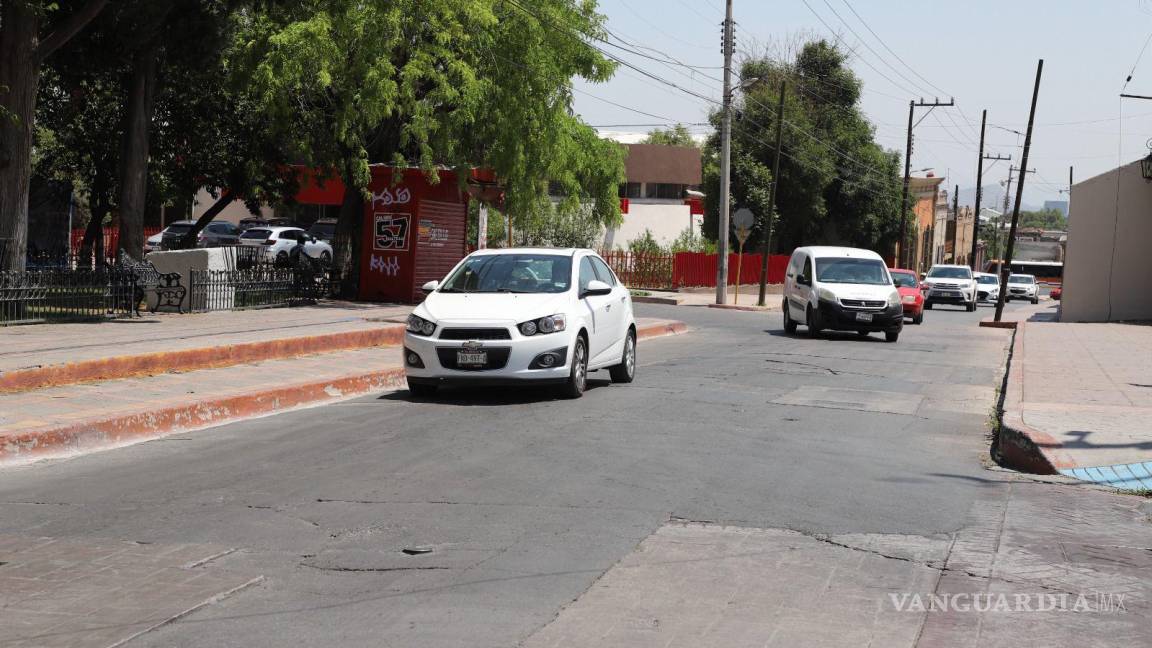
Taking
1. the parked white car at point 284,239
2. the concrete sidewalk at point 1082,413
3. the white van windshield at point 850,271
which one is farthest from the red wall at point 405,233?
the parked white car at point 284,239

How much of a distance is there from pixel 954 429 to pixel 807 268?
14.1 metres

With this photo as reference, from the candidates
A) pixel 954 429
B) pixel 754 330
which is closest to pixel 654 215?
pixel 754 330

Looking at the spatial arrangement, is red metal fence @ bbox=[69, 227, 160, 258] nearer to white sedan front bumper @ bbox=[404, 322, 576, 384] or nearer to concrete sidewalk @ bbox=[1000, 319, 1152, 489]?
white sedan front bumper @ bbox=[404, 322, 576, 384]

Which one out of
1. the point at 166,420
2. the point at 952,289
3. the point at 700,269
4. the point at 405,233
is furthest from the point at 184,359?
the point at 700,269

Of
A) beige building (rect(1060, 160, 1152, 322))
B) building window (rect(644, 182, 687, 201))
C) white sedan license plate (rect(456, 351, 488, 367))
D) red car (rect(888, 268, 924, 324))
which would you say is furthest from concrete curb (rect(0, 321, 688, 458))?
building window (rect(644, 182, 687, 201))

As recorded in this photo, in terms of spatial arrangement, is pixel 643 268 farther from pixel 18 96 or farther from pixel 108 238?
pixel 18 96

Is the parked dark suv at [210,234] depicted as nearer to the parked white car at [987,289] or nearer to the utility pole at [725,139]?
the utility pole at [725,139]

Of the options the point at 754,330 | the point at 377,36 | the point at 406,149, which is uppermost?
the point at 377,36

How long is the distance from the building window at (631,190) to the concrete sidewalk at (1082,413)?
49130 mm

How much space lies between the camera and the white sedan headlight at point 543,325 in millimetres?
12930

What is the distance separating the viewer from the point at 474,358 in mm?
12766

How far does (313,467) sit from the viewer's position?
894 cm

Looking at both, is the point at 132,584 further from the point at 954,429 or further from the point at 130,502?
the point at 954,429

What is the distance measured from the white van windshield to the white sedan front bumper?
14.2m
